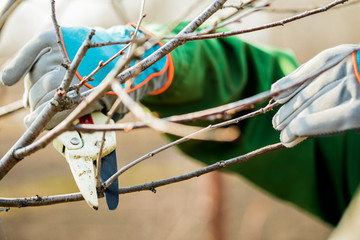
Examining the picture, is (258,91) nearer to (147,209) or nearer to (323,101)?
(323,101)

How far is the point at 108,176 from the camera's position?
37.9 inches

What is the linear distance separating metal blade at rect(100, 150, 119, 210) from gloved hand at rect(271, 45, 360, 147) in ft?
1.17

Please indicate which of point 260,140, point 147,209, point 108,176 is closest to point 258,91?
point 260,140

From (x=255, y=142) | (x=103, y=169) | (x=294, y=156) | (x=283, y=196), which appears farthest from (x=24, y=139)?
(x=283, y=196)

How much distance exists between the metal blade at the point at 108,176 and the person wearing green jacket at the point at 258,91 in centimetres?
12

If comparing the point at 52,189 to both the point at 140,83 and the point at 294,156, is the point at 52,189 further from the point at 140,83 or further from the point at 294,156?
the point at 140,83

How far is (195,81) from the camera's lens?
1.57 meters

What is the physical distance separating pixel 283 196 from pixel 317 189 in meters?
0.16

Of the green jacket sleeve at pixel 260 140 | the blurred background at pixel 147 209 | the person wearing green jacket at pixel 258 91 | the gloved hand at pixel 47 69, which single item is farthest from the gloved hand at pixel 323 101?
the blurred background at pixel 147 209

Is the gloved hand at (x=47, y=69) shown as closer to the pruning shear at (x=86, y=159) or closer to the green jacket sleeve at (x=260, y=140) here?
the pruning shear at (x=86, y=159)

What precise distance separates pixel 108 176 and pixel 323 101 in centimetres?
47

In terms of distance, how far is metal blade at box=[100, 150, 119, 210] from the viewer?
3.03 ft

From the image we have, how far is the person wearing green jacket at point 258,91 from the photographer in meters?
0.79

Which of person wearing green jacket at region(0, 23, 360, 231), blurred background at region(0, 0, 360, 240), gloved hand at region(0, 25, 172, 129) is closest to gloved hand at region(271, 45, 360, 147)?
person wearing green jacket at region(0, 23, 360, 231)
